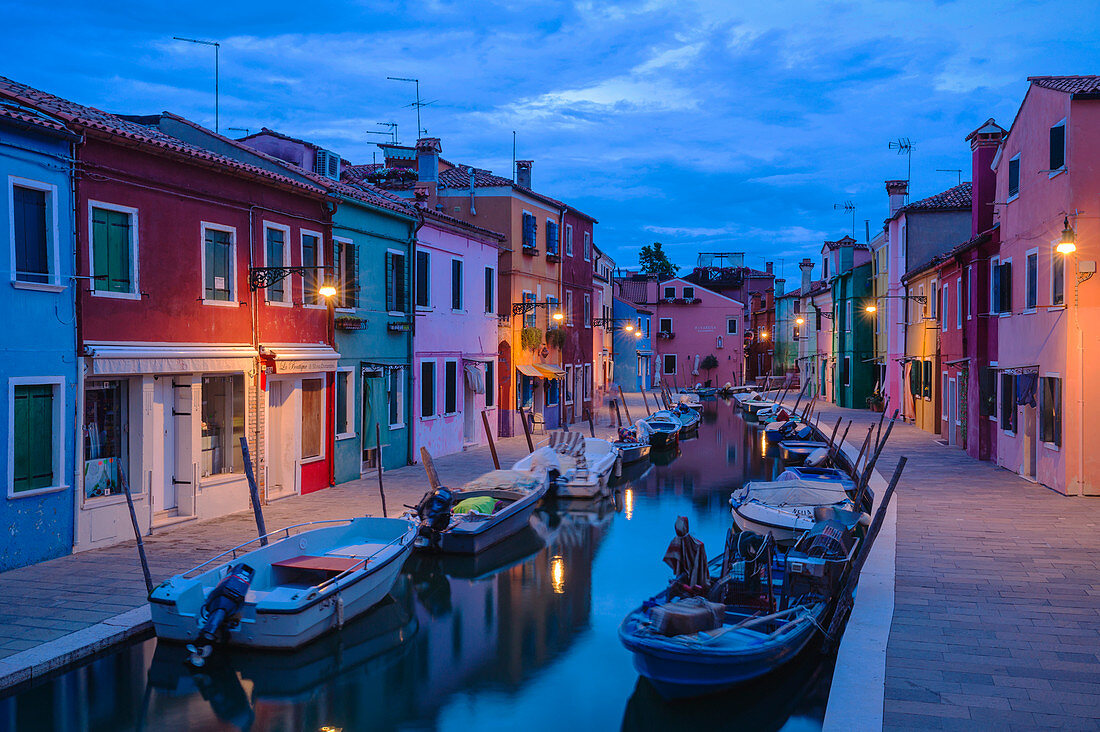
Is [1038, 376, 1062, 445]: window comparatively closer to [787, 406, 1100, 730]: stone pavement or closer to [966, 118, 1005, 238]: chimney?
[787, 406, 1100, 730]: stone pavement

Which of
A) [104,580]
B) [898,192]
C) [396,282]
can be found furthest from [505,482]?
[898,192]

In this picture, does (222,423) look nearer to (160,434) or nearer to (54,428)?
(160,434)

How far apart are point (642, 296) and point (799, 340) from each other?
12.2 meters

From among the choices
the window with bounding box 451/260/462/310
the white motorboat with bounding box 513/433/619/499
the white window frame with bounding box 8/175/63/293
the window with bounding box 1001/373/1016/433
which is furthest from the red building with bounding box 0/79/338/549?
the window with bounding box 1001/373/1016/433

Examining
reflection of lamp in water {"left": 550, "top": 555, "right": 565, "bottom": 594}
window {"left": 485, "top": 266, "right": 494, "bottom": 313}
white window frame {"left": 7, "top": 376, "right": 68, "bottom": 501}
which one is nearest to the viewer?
white window frame {"left": 7, "top": 376, "right": 68, "bottom": 501}

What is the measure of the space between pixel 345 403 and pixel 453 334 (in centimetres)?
610

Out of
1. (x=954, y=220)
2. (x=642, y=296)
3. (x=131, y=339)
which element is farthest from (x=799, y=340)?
(x=131, y=339)

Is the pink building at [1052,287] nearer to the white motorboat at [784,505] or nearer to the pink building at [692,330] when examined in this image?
the white motorboat at [784,505]

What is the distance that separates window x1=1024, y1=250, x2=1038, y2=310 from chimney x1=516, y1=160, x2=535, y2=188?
21554 mm

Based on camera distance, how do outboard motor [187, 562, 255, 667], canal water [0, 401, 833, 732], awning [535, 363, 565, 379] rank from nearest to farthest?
canal water [0, 401, 833, 732], outboard motor [187, 562, 255, 667], awning [535, 363, 565, 379]

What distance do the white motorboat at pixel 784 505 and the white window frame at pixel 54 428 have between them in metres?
10.2

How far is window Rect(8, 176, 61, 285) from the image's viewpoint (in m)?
11.4

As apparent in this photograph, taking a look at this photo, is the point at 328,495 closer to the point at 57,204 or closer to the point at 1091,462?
the point at 57,204

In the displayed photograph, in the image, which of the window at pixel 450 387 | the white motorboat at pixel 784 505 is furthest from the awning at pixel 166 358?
the white motorboat at pixel 784 505
